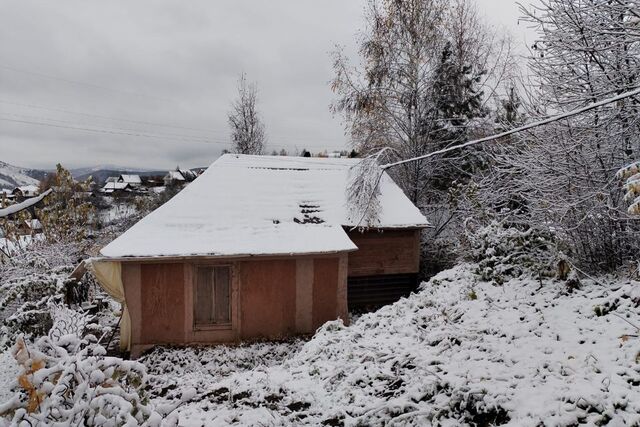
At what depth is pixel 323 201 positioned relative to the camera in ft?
37.1

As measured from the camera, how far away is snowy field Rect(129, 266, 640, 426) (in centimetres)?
314

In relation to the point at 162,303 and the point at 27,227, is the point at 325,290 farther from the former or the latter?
the point at 27,227

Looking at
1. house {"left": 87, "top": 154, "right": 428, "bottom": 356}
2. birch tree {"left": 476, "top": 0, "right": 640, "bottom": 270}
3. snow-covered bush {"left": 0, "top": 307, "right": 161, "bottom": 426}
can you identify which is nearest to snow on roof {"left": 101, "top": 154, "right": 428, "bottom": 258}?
house {"left": 87, "top": 154, "right": 428, "bottom": 356}

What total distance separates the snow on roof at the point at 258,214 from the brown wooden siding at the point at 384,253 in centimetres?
51

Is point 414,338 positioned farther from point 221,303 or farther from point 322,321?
point 221,303

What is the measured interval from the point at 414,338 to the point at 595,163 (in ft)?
11.4

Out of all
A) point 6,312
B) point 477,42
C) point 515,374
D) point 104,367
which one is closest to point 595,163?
point 515,374

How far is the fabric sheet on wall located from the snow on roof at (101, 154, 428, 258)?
1.79 feet

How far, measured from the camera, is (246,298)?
9211 mm

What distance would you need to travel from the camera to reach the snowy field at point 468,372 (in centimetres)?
314

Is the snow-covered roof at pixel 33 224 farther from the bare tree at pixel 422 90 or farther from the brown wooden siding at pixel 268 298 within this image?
the bare tree at pixel 422 90

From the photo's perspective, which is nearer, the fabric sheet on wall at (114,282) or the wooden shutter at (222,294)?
the fabric sheet on wall at (114,282)

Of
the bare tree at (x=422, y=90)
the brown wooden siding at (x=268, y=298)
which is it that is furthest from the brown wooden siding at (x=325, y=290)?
the bare tree at (x=422, y=90)

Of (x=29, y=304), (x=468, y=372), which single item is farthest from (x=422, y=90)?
(x=29, y=304)
